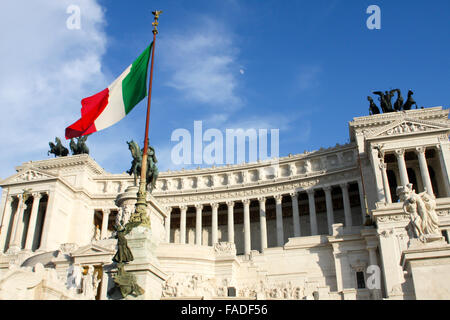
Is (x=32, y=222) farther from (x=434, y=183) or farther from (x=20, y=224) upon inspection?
(x=434, y=183)

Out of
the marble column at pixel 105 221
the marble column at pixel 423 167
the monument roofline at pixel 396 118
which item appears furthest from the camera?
the marble column at pixel 105 221

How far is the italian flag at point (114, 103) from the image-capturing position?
20297 millimetres

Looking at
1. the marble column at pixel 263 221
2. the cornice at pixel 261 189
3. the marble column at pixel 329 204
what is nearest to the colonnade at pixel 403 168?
the cornice at pixel 261 189

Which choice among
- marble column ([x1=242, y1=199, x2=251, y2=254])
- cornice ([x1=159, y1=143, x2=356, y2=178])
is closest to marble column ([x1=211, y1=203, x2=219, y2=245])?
marble column ([x1=242, y1=199, x2=251, y2=254])

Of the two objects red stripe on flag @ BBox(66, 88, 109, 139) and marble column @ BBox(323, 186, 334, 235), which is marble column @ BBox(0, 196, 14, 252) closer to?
marble column @ BBox(323, 186, 334, 235)

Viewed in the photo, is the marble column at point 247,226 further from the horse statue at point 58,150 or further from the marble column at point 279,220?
the horse statue at point 58,150

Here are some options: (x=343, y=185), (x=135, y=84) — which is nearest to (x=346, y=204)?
(x=343, y=185)

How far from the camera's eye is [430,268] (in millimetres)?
14250

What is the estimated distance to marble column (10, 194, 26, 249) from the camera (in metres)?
58.9

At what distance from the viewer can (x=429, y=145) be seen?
166 ft

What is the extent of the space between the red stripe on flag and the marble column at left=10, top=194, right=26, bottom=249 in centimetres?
4230
